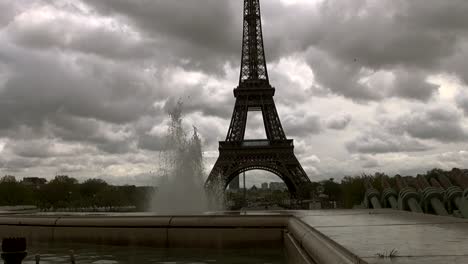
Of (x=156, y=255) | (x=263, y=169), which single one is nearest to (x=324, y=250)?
(x=156, y=255)

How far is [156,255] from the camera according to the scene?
37.6 feet

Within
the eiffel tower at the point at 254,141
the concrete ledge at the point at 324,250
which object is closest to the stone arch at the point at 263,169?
the eiffel tower at the point at 254,141

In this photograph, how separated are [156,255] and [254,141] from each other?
58744 mm

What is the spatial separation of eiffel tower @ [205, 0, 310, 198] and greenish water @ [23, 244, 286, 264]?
48.2 meters

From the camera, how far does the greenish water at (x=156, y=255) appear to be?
1062cm

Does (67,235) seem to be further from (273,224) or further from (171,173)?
(171,173)

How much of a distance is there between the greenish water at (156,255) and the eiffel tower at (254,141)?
A: 48.2 metres

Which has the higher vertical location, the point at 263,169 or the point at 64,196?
the point at 263,169

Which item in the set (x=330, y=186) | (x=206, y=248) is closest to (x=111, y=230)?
(x=206, y=248)

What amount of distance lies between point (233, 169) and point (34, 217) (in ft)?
170

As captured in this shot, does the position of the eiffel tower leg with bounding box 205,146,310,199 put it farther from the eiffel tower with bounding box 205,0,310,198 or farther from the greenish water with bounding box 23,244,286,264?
the greenish water with bounding box 23,244,286,264

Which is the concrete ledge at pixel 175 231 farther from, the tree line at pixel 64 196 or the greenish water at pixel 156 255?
the tree line at pixel 64 196

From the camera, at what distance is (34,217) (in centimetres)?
1555

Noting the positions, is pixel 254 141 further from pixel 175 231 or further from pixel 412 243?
pixel 412 243
